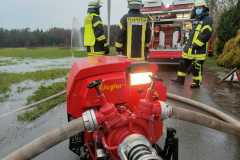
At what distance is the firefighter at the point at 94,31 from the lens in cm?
717

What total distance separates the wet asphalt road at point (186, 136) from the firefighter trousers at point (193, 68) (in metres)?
0.91

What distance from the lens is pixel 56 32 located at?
9662cm

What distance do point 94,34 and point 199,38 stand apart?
248cm

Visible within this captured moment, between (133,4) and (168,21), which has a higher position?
(168,21)

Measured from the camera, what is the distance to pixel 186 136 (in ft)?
14.2

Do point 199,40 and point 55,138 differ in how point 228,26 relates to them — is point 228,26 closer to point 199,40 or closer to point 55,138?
point 199,40

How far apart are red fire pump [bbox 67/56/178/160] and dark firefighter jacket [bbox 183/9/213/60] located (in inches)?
210

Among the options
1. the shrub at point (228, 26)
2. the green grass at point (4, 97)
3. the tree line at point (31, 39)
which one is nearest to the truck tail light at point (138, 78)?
the green grass at point (4, 97)

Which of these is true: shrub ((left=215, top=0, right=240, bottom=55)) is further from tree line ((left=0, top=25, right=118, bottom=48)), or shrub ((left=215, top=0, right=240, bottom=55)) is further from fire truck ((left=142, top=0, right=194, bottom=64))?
tree line ((left=0, top=25, right=118, bottom=48))

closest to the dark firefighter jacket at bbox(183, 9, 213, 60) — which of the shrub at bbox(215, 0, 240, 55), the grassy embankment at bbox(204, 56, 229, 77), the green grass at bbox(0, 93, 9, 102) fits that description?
the grassy embankment at bbox(204, 56, 229, 77)

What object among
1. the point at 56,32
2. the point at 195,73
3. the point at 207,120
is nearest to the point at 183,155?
the point at 207,120

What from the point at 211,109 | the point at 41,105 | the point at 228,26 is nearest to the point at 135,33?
the point at 41,105

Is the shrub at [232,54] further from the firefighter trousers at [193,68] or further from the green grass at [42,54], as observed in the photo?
the green grass at [42,54]

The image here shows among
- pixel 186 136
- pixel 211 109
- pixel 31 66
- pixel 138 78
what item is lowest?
pixel 31 66
